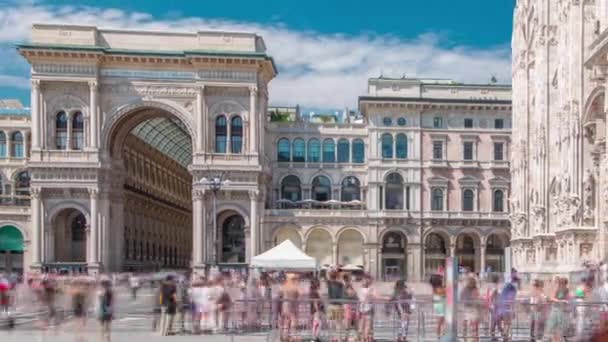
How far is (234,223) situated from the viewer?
78938 mm

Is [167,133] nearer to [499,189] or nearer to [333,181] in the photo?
[333,181]

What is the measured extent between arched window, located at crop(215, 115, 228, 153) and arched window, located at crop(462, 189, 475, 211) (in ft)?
74.6

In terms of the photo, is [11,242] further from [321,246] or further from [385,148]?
[385,148]

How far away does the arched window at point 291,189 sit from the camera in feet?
268

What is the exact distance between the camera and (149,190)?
94.9 meters

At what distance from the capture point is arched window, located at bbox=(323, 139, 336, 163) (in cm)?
8175

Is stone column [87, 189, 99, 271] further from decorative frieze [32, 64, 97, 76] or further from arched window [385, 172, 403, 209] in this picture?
arched window [385, 172, 403, 209]

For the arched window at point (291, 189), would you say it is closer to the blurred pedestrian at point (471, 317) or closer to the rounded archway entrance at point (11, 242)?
the rounded archway entrance at point (11, 242)

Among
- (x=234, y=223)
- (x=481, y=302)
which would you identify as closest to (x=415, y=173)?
(x=234, y=223)

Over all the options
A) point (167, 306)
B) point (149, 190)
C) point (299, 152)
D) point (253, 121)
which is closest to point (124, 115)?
point (253, 121)

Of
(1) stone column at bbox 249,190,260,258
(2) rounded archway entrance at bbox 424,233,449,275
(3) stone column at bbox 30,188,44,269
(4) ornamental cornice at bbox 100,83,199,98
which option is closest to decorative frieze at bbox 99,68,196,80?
(4) ornamental cornice at bbox 100,83,199,98

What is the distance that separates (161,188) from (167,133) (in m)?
6.70

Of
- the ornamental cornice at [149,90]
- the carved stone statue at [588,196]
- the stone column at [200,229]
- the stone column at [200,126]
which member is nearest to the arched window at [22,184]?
the ornamental cornice at [149,90]

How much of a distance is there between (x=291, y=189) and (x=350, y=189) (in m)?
5.58
